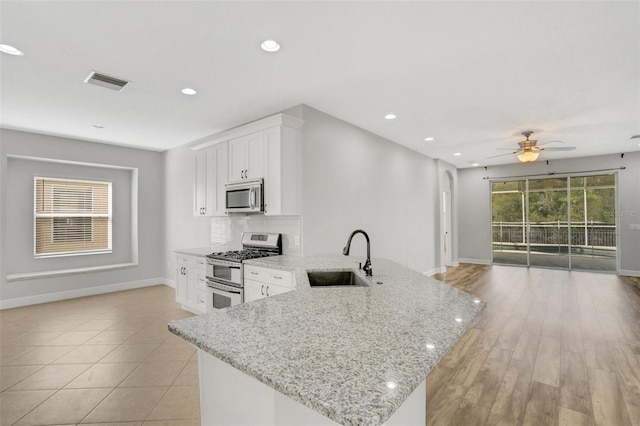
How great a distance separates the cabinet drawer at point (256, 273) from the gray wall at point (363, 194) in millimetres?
623

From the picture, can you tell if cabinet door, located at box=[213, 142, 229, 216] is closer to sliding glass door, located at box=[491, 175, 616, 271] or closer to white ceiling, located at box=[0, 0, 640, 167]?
white ceiling, located at box=[0, 0, 640, 167]

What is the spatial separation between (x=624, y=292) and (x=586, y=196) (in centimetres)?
282

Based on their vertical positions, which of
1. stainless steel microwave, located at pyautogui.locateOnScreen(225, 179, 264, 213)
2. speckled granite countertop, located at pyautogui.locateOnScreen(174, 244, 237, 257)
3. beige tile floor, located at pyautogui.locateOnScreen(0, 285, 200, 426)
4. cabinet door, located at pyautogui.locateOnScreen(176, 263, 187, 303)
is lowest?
beige tile floor, located at pyautogui.locateOnScreen(0, 285, 200, 426)

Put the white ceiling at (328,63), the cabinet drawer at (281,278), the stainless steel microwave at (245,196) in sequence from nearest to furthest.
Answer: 1. the white ceiling at (328,63)
2. the cabinet drawer at (281,278)
3. the stainless steel microwave at (245,196)

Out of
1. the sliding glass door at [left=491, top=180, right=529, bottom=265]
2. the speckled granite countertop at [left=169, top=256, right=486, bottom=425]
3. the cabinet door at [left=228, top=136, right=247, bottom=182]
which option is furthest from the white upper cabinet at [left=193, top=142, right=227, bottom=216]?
the sliding glass door at [left=491, top=180, right=529, bottom=265]

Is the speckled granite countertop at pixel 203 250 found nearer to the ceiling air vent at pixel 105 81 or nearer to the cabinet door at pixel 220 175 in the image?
the cabinet door at pixel 220 175

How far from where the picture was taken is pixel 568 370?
8.81 feet

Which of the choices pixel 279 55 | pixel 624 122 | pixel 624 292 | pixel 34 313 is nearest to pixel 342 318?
pixel 279 55

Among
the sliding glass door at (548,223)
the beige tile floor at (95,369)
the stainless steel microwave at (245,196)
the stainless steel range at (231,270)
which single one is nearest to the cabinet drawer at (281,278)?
the stainless steel range at (231,270)

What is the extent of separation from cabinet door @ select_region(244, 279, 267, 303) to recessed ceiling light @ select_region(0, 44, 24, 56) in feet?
9.15

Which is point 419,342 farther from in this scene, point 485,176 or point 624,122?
point 485,176

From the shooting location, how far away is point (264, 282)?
327cm

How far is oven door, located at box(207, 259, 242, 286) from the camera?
3.55 metres

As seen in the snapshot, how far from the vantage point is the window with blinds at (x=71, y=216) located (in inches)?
201
